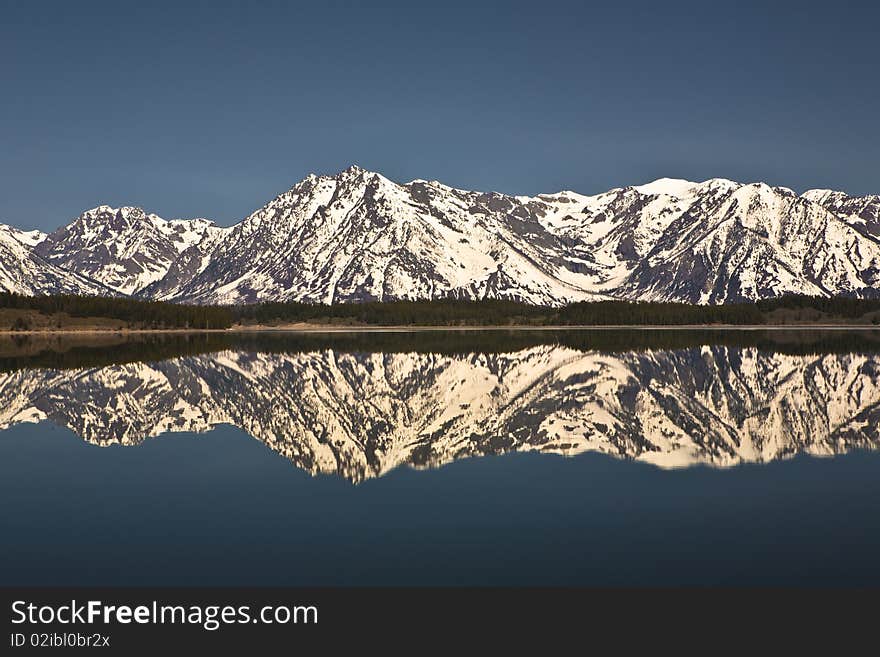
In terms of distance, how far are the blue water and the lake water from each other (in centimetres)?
12

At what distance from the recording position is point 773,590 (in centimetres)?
2205

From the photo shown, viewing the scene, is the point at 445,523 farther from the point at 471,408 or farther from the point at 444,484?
the point at 471,408

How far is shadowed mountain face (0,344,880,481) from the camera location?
45.9 m

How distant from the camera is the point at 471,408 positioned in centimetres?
6312

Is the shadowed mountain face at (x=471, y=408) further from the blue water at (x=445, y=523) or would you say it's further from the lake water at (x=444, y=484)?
the blue water at (x=445, y=523)

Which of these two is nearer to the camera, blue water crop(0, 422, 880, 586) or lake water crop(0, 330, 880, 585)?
blue water crop(0, 422, 880, 586)

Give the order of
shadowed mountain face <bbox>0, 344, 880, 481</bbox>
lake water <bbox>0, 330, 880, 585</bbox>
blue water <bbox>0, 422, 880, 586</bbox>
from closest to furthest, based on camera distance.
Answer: blue water <bbox>0, 422, 880, 586</bbox>, lake water <bbox>0, 330, 880, 585</bbox>, shadowed mountain face <bbox>0, 344, 880, 481</bbox>

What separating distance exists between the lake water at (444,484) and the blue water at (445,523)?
0.38 feet

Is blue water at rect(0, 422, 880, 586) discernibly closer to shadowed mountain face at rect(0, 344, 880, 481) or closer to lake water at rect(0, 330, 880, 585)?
lake water at rect(0, 330, 880, 585)

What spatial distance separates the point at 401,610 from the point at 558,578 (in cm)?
472

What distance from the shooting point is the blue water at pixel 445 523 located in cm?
2362

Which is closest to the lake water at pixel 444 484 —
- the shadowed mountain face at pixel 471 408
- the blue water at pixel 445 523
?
the blue water at pixel 445 523

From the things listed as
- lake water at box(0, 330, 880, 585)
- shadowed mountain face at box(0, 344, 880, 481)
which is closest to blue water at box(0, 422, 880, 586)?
lake water at box(0, 330, 880, 585)

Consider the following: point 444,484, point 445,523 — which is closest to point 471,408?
point 444,484
